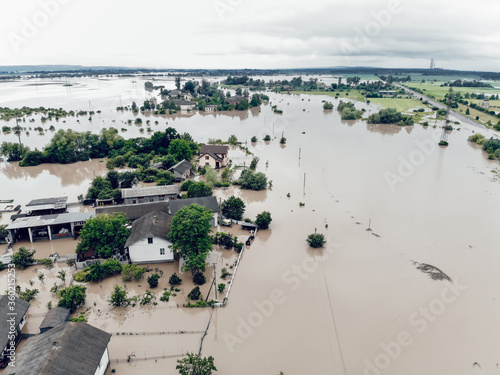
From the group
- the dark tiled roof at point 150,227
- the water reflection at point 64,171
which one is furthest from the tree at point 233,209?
the water reflection at point 64,171

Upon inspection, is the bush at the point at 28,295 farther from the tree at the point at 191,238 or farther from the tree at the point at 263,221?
the tree at the point at 263,221

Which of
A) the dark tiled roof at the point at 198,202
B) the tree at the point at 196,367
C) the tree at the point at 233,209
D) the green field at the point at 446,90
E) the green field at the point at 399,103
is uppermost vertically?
the green field at the point at 446,90

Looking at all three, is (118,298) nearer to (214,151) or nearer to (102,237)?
(102,237)

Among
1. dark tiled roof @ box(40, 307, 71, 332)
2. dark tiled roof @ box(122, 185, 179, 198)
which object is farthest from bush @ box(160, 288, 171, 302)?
dark tiled roof @ box(122, 185, 179, 198)

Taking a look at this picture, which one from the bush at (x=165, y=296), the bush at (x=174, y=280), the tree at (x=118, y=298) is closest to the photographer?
the tree at (x=118, y=298)

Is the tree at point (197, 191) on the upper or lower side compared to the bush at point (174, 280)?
upper

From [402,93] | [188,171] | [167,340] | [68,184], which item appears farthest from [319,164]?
[402,93]

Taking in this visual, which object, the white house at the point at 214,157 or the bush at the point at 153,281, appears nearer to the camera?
the bush at the point at 153,281

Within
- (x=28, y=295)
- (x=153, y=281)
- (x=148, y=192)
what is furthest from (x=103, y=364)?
(x=148, y=192)
